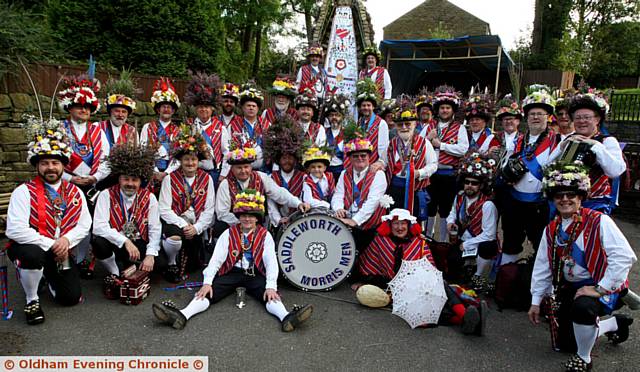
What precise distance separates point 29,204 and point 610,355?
5.15m

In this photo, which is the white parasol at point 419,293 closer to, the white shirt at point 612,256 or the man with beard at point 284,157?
the white shirt at point 612,256

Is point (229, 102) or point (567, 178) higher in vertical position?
point (229, 102)

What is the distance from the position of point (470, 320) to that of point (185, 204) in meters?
3.25

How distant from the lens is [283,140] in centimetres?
517

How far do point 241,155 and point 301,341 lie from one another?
2.22 m

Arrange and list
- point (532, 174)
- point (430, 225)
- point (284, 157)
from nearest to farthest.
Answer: point (532, 174) < point (284, 157) < point (430, 225)

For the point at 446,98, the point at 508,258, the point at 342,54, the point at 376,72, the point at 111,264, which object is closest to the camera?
the point at 111,264

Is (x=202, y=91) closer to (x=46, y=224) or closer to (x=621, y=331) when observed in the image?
(x=46, y=224)

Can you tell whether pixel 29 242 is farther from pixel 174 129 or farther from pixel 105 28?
pixel 105 28

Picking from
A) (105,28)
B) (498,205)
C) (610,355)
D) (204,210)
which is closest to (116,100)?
(204,210)

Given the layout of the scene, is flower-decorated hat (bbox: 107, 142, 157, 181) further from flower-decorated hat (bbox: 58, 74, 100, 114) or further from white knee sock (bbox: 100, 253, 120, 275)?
flower-decorated hat (bbox: 58, 74, 100, 114)

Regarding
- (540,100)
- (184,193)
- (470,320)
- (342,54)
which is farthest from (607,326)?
(342,54)

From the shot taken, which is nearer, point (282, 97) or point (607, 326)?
point (607, 326)

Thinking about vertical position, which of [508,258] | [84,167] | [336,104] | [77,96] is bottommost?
[508,258]
